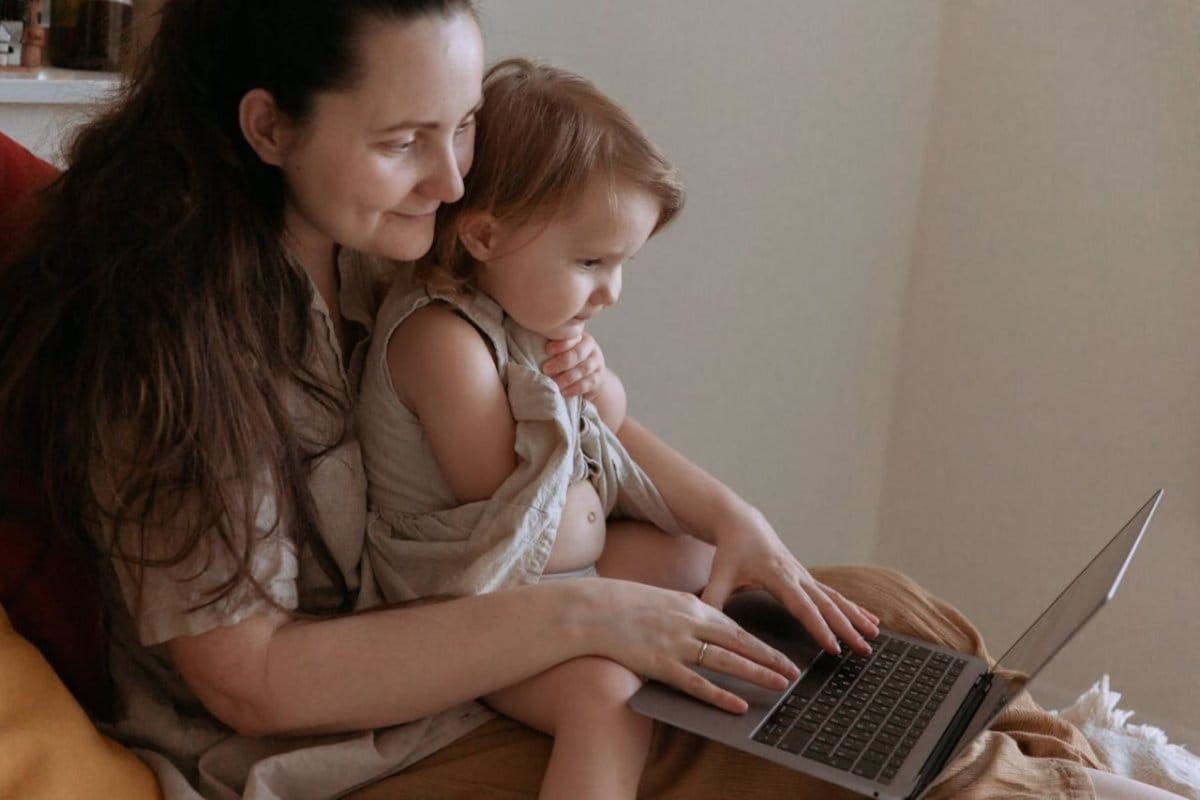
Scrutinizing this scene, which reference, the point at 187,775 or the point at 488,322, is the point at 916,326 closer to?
the point at 488,322

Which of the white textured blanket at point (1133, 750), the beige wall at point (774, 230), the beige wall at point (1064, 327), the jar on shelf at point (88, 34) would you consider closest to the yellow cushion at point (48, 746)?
the jar on shelf at point (88, 34)

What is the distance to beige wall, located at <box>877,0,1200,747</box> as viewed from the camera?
7.79 ft

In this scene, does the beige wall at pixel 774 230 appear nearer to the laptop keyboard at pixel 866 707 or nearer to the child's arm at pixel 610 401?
the child's arm at pixel 610 401

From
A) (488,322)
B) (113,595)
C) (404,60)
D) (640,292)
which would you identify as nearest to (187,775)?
(113,595)

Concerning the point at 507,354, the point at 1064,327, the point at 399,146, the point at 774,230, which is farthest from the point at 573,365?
the point at 1064,327

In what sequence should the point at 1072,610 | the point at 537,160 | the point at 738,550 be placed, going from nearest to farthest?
the point at 1072,610 < the point at 537,160 < the point at 738,550

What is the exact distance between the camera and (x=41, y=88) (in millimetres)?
1473

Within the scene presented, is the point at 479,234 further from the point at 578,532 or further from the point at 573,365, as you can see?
the point at 578,532

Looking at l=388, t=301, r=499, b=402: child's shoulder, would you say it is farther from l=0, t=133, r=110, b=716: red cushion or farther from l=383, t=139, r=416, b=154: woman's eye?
l=0, t=133, r=110, b=716: red cushion

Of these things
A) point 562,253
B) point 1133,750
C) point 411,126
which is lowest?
point 1133,750

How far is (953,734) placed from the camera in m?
1.21

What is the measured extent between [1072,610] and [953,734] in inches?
5.7

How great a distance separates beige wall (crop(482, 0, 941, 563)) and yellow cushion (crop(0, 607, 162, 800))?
116cm

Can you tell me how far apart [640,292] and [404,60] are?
115 centimetres
